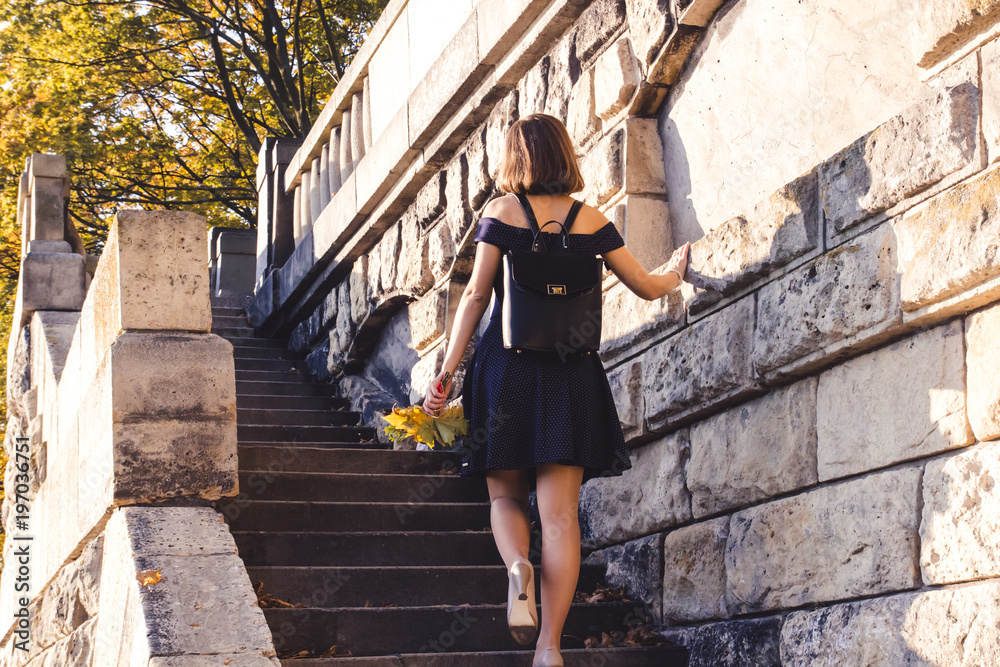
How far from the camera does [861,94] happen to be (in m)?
3.95

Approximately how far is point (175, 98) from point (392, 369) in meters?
11.8

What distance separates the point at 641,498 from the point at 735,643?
3.25 feet

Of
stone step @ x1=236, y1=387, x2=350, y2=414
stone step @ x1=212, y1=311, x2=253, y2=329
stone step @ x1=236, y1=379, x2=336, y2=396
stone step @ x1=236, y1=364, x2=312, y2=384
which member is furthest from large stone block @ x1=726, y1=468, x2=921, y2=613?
stone step @ x1=212, y1=311, x2=253, y2=329

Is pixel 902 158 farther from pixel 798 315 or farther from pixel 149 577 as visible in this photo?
pixel 149 577

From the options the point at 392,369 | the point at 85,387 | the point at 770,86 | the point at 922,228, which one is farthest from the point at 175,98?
the point at 922,228

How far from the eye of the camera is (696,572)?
4.36 m

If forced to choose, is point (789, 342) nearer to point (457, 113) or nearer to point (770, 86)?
point (770, 86)

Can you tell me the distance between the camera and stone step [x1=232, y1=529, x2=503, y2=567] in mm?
4727

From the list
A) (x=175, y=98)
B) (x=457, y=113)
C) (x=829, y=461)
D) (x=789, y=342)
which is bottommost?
(x=829, y=461)

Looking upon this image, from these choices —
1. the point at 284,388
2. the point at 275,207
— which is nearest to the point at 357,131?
the point at 284,388

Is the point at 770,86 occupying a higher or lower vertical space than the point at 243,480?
higher

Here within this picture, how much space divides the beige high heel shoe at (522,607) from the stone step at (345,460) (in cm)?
240

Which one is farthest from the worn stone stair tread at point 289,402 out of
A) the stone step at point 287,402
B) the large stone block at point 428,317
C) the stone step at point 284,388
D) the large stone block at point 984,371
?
the large stone block at point 984,371

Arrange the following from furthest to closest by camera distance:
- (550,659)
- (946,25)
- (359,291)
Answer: (359,291) < (550,659) < (946,25)
